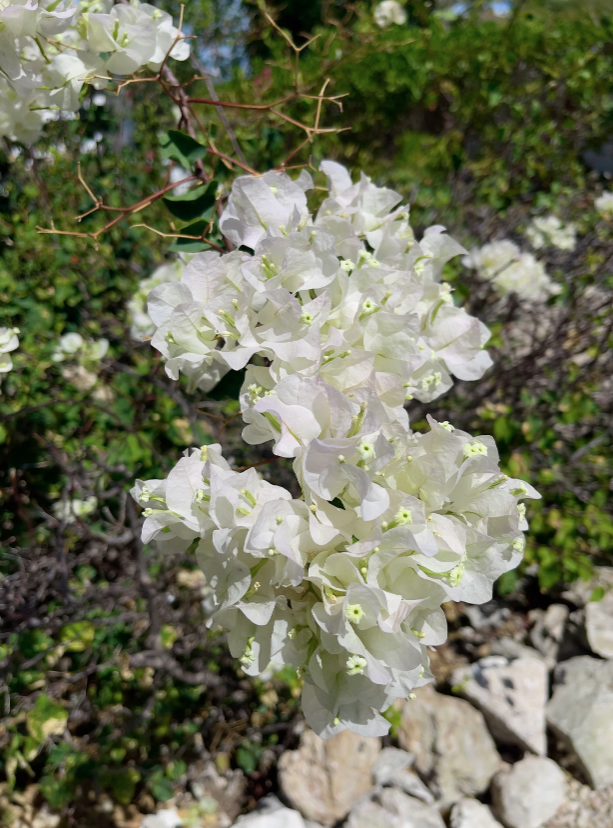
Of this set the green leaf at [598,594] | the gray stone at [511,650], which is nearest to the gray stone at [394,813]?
the gray stone at [511,650]

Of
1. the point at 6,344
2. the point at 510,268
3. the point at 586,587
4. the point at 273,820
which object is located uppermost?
the point at 510,268

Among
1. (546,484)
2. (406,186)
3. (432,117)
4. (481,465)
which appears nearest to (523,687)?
(546,484)

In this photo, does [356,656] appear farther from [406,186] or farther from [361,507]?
[406,186]

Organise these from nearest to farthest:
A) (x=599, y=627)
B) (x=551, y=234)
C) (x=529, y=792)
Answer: (x=529, y=792) < (x=599, y=627) < (x=551, y=234)

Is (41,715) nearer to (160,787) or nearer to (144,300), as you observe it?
(160,787)

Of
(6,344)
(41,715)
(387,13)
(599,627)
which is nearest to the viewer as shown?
(6,344)

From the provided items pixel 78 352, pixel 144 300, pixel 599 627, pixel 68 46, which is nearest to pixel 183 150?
pixel 68 46

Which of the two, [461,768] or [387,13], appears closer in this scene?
[461,768]
